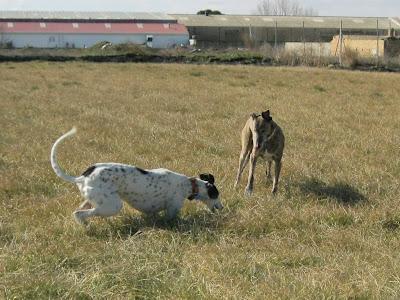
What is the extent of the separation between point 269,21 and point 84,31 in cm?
2229

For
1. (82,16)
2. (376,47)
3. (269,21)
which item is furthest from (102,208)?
(269,21)

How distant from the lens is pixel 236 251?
5258mm

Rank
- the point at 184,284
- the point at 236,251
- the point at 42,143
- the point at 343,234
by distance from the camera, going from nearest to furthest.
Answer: the point at 184,284 < the point at 236,251 < the point at 343,234 < the point at 42,143

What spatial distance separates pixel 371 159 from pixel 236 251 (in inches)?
194

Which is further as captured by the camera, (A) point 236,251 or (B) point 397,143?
(B) point 397,143

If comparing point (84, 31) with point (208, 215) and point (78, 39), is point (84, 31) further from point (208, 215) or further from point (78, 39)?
point (208, 215)

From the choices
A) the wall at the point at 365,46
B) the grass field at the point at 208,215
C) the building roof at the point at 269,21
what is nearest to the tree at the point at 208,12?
the building roof at the point at 269,21

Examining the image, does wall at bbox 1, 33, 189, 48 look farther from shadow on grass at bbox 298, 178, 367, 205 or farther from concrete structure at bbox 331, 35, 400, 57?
shadow on grass at bbox 298, 178, 367, 205

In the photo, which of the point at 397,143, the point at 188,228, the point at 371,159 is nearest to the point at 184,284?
the point at 188,228

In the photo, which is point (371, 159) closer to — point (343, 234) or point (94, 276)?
point (343, 234)

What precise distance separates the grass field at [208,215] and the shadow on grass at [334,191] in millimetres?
25

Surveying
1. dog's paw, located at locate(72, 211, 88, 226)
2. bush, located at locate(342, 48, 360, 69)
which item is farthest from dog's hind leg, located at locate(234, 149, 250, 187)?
bush, located at locate(342, 48, 360, 69)

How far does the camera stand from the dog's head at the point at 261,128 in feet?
24.9

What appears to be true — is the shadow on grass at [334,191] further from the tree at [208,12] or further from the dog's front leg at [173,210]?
the tree at [208,12]
